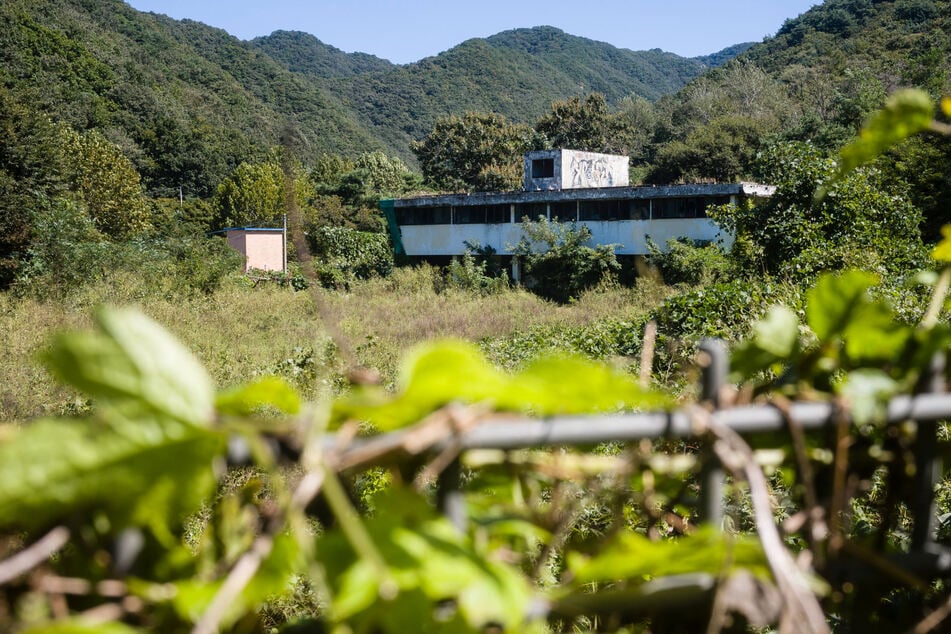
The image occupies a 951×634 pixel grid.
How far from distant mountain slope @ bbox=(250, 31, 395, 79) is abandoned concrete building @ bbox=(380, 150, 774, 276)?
243 ft

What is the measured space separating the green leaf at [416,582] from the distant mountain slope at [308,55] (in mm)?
94305

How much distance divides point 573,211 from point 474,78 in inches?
2890

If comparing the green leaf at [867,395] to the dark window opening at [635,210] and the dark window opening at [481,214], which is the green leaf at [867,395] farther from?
the dark window opening at [481,214]

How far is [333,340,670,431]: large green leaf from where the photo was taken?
0.34m

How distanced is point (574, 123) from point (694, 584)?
39.9 metres

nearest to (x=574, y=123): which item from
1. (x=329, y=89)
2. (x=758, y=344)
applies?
(x=758, y=344)

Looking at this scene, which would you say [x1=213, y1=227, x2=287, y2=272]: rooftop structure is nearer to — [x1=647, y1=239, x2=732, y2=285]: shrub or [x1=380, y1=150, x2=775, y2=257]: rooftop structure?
[x1=380, y1=150, x2=775, y2=257]: rooftop structure

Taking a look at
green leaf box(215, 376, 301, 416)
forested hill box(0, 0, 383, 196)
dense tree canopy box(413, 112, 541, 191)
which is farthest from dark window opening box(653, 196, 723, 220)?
forested hill box(0, 0, 383, 196)

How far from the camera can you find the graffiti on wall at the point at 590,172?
825 inches

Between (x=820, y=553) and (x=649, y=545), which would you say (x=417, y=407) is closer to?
(x=649, y=545)

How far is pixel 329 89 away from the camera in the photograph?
7994 cm

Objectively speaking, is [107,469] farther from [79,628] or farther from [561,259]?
[561,259]

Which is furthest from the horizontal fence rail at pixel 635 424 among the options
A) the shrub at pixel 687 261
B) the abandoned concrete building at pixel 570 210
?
the abandoned concrete building at pixel 570 210

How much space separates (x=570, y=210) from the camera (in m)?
18.6
